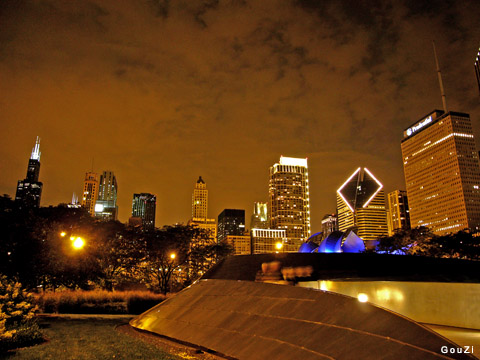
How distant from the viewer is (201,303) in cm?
1077

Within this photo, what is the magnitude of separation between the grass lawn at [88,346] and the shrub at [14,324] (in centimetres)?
41

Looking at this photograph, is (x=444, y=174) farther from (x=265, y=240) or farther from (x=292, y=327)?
(x=292, y=327)

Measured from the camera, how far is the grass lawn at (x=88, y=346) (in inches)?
339

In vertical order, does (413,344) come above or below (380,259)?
below

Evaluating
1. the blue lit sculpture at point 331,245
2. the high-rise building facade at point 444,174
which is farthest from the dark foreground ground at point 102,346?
the high-rise building facade at point 444,174

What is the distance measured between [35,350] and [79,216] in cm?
2585

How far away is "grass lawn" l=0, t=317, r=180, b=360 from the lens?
28.3ft

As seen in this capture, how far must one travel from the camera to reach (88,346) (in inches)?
388

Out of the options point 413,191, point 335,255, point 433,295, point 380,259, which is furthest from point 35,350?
point 413,191

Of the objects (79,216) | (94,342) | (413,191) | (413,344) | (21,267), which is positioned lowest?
(94,342)

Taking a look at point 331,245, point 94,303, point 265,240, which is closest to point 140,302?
point 94,303

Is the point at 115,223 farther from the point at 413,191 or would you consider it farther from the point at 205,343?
the point at 413,191

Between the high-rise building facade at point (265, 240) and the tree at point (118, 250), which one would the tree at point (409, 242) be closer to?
the tree at point (118, 250)

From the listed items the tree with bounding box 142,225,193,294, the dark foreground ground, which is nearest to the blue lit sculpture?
the tree with bounding box 142,225,193,294
